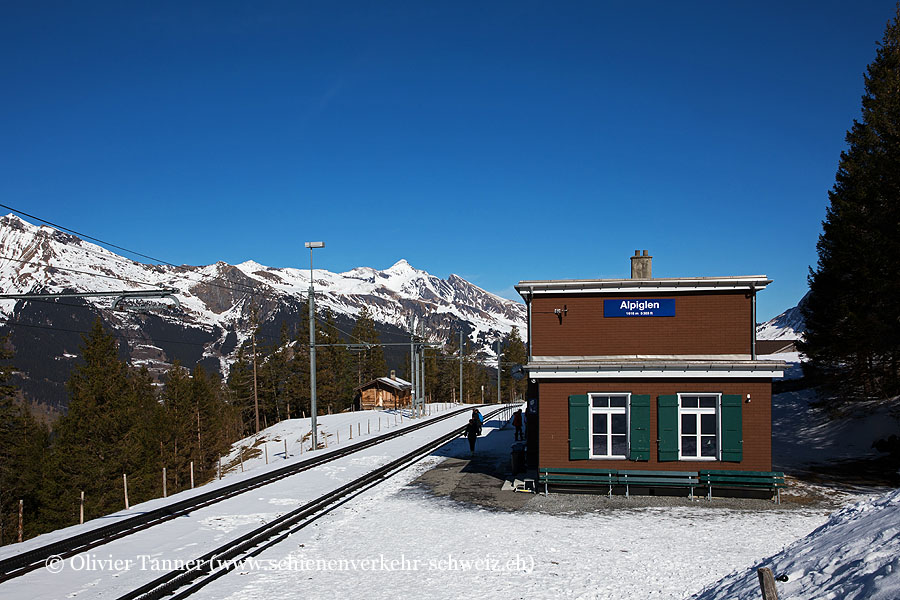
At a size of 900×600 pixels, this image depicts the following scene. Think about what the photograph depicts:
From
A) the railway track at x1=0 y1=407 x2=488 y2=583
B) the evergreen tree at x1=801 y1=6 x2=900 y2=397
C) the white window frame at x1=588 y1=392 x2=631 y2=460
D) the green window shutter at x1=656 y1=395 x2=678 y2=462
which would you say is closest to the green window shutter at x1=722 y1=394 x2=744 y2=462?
the green window shutter at x1=656 y1=395 x2=678 y2=462

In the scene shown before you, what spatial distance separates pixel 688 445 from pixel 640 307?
468 cm

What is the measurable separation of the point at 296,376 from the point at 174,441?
29.6 metres

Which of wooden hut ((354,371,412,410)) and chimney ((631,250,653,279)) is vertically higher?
chimney ((631,250,653,279))

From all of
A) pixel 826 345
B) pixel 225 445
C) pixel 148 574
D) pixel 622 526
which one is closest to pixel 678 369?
pixel 622 526

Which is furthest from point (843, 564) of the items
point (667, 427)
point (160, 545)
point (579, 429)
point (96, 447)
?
point (96, 447)

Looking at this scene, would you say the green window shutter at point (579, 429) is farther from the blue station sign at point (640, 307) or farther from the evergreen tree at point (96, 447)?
the evergreen tree at point (96, 447)

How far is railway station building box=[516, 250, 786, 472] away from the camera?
19.0 metres

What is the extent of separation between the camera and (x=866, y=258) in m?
23.2

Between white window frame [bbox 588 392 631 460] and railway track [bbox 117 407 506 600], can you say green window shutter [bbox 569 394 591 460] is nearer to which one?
white window frame [bbox 588 392 631 460]

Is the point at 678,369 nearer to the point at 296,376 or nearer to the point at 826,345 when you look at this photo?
the point at 826,345

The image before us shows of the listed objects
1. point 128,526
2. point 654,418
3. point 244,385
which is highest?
point 654,418

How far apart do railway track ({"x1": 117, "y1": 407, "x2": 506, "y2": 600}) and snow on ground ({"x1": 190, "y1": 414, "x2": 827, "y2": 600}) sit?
0.36m

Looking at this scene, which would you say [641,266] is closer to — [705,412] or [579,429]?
[705,412]

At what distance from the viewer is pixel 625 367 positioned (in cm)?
1953
